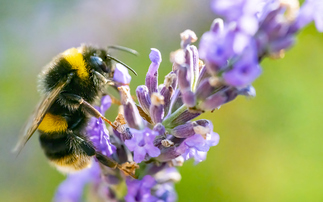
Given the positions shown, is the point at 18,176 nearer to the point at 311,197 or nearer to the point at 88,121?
the point at 88,121

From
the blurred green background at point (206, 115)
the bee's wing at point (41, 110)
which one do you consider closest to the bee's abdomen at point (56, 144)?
the bee's wing at point (41, 110)

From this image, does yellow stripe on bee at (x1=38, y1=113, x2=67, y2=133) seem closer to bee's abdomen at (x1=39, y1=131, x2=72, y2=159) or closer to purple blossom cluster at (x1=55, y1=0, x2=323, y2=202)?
bee's abdomen at (x1=39, y1=131, x2=72, y2=159)

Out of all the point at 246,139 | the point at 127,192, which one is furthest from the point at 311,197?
the point at 127,192

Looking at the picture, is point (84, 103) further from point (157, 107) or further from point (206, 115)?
point (206, 115)

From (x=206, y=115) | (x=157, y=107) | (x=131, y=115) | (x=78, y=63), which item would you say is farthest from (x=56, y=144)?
(x=206, y=115)

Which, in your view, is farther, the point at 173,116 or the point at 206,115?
the point at 206,115

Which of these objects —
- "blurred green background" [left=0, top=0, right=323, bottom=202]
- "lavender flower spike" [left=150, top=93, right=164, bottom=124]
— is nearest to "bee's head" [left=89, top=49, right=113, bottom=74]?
"lavender flower spike" [left=150, top=93, right=164, bottom=124]

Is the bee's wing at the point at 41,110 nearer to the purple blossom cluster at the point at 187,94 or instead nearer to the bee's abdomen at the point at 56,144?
the bee's abdomen at the point at 56,144
